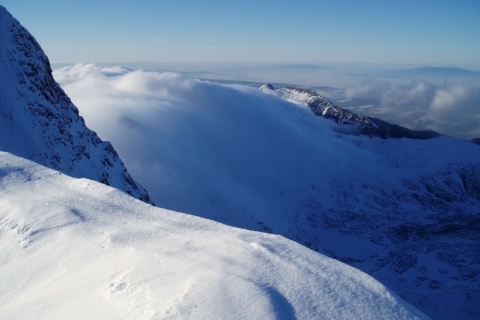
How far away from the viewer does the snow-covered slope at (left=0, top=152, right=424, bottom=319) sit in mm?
10227

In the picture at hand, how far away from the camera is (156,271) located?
12.1m

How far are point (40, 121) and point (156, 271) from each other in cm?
5671

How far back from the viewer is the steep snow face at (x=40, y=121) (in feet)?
166

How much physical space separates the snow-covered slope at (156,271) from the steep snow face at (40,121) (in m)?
34.2

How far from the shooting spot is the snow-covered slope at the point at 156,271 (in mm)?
10227

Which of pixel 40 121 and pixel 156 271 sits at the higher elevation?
pixel 156 271

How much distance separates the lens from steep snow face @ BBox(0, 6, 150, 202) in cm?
5072

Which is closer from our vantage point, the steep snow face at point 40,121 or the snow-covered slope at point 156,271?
the snow-covered slope at point 156,271

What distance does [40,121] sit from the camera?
58.4 meters

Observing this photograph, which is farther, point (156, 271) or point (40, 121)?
point (40, 121)

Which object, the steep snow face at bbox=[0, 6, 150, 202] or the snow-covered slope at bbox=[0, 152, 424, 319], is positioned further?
the steep snow face at bbox=[0, 6, 150, 202]

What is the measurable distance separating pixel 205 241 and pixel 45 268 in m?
6.43

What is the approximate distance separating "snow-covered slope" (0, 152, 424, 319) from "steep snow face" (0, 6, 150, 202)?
34.2 meters

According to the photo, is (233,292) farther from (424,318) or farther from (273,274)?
(424,318)
